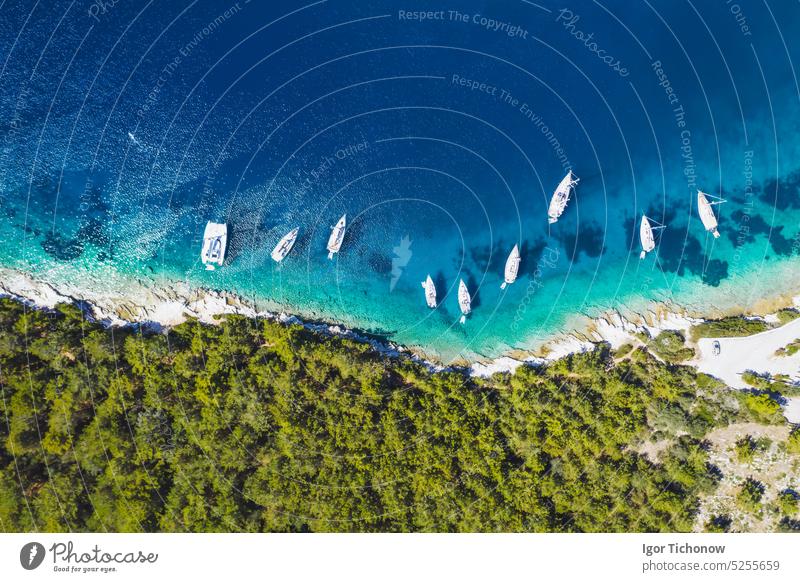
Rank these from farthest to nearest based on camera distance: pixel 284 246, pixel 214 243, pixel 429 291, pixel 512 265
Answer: pixel 429 291 < pixel 512 265 < pixel 284 246 < pixel 214 243

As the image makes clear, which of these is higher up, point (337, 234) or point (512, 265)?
point (337, 234)

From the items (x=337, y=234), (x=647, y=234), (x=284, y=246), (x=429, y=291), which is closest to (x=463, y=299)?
(x=429, y=291)

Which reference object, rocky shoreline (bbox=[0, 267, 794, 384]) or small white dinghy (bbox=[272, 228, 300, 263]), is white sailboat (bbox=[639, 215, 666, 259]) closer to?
rocky shoreline (bbox=[0, 267, 794, 384])

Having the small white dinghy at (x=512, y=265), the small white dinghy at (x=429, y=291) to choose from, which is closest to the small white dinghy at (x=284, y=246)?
the small white dinghy at (x=429, y=291)

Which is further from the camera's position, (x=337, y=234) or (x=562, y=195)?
(x=562, y=195)

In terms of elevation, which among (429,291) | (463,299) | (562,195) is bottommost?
(463,299)

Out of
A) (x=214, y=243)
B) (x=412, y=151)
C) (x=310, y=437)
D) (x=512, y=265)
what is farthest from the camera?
(x=512, y=265)

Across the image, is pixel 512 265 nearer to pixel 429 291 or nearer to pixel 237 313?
pixel 429 291
